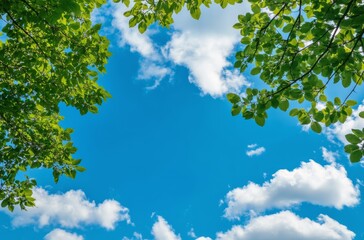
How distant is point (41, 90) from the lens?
8.56 meters

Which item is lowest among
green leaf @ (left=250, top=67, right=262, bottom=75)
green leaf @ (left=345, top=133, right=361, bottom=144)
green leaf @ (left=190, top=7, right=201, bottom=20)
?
green leaf @ (left=345, top=133, right=361, bottom=144)

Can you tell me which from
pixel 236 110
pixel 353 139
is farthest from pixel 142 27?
pixel 353 139

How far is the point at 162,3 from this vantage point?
589 cm

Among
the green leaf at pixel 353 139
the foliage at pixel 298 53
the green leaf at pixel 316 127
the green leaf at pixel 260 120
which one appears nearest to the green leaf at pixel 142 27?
the foliage at pixel 298 53

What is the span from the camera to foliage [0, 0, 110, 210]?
741 centimetres

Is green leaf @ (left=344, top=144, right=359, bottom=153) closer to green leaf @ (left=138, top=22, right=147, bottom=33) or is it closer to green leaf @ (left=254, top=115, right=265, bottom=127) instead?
green leaf @ (left=254, top=115, right=265, bottom=127)

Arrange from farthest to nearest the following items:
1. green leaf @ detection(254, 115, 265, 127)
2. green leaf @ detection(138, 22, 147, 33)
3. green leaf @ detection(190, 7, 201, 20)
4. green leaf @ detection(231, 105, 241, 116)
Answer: green leaf @ detection(138, 22, 147, 33)
green leaf @ detection(190, 7, 201, 20)
green leaf @ detection(231, 105, 241, 116)
green leaf @ detection(254, 115, 265, 127)

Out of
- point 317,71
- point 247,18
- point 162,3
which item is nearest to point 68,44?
point 162,3

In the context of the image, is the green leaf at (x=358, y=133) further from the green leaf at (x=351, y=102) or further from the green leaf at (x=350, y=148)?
the green leaf at (x=351, y=102)

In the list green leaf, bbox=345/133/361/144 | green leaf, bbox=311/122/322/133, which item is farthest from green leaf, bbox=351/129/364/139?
green leaf, bbox=311/122/322/133

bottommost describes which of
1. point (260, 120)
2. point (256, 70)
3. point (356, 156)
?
point (356, 156)

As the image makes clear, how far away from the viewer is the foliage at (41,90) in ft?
24.3

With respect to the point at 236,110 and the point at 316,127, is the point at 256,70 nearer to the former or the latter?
the point at 236,110

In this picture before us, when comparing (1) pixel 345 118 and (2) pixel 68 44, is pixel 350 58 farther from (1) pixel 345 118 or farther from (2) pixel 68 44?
(2) pixel 68 44
